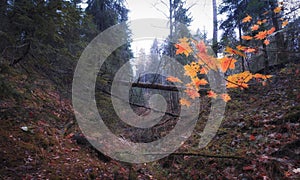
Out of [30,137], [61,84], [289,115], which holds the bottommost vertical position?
[30,137]

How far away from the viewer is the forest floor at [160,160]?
3.39 meters

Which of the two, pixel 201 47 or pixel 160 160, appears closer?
pixel 201 47

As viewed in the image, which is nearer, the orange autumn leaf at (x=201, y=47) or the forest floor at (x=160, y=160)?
the orange autumn leaf at (x=201, y=47)

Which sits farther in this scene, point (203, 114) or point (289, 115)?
point (203, 114)

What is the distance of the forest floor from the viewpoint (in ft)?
11.1

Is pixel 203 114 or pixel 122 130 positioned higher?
pixel 203 114

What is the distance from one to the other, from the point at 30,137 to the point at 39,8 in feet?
10.4

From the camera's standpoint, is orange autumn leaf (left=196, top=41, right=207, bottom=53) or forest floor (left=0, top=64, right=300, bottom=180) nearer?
orange autumn leaf (left=196, top=41, right=207, bottom=53)

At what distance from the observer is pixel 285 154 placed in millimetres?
3619

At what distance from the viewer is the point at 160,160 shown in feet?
18.3

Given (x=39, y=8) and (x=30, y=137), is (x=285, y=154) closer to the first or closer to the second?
(x=39, y=8)

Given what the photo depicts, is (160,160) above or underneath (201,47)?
underneath

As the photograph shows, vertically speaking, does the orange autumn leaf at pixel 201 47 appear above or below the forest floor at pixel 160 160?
above

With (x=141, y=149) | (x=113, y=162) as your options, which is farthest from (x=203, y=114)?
(x=113, y=162)
